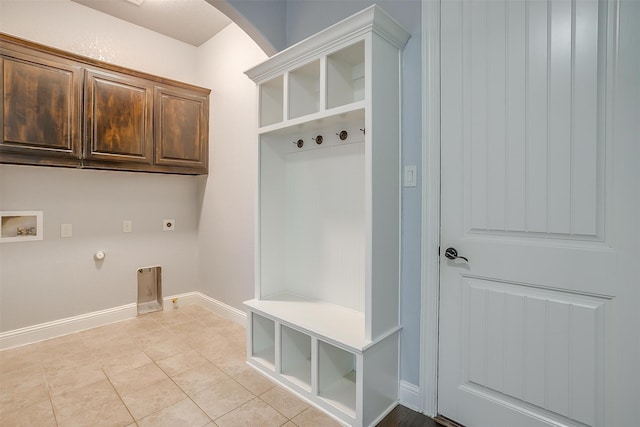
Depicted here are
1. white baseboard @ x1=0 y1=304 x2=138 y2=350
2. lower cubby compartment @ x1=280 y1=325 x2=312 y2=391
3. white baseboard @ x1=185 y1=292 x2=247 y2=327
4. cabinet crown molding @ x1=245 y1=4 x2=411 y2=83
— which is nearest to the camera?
cabinet crown molding @ x1=245 y1=4 x2=411 y2=83

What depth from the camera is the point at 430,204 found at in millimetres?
1713

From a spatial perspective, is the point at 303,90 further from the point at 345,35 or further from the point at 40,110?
the point at 40,110

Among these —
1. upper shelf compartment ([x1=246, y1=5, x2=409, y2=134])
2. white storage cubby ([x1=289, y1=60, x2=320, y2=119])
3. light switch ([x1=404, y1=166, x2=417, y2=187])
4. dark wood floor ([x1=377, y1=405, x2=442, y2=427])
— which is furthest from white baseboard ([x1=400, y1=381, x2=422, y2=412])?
white storage cubby ([x1=289, y1=60, x2=320, y2=119])

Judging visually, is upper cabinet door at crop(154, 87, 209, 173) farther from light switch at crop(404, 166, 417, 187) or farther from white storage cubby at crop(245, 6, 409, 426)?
light switch at crop(404, 166, 417, 187)

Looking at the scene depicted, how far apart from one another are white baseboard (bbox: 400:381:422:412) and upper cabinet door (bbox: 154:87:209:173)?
8.96 feet

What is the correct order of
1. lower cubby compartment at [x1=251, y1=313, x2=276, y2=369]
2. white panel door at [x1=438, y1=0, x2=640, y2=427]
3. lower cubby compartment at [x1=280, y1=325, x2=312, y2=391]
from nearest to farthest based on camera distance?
white panel door at [x1=438, y1=0, x2=640, y2=427] < lower cubby compartment at [x1=280, y1=325, x2=312, y2=391] < lower cubby compartment at [x1=251, y1=313, x2=276, y2=369]

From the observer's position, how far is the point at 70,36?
2816 millimetres

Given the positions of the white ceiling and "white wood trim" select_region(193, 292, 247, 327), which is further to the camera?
"white wood trim" select_region(193, 292, 247, 327)

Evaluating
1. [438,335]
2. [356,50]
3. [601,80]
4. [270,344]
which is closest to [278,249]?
[270,344]

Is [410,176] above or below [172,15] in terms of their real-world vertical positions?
below

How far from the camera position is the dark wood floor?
5.50 ft

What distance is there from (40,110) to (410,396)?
10.6 feet

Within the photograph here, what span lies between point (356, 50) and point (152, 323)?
294 cm

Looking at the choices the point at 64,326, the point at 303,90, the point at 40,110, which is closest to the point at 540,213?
the point at 303,90
